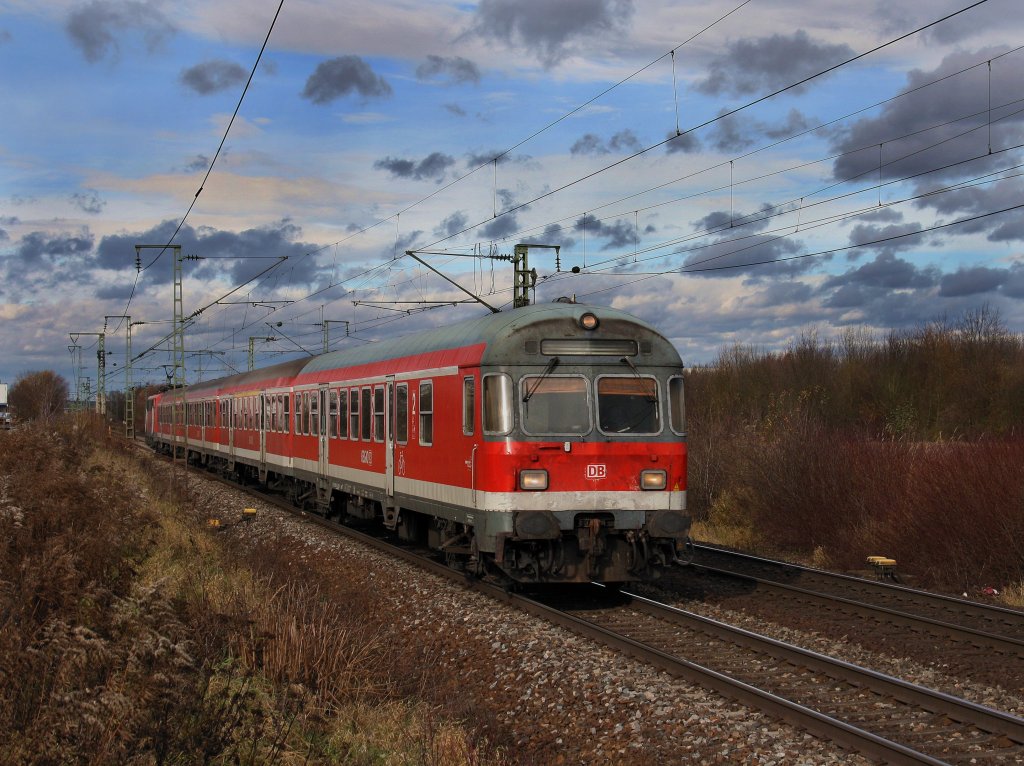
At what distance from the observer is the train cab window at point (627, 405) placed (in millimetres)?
11531

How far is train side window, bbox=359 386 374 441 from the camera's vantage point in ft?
54.1

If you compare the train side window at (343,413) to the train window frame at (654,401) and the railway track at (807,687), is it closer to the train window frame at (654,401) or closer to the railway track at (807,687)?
the railway track at (807,687)

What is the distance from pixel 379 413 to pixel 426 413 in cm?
255

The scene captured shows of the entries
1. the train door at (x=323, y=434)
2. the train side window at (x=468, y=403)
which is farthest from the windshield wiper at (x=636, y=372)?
the train door at (x=323, y=434)

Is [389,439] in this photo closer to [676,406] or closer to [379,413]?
[379,413]

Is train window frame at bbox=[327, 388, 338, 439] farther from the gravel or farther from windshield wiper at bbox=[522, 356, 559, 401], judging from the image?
windshield wiper at bbox=[522, 356, 559, 401]

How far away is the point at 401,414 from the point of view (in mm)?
14750

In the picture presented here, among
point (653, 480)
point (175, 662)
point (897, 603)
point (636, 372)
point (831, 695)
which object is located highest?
point (636, 372)

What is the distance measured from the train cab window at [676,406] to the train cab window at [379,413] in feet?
17.7

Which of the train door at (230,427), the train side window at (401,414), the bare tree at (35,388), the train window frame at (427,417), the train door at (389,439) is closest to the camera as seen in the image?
the train window frame at (427,417)

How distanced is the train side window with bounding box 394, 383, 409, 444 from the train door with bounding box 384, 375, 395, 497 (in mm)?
251

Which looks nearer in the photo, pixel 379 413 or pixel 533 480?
pixel 533 480

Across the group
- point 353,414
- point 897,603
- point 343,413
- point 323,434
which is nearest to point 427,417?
point 353,414

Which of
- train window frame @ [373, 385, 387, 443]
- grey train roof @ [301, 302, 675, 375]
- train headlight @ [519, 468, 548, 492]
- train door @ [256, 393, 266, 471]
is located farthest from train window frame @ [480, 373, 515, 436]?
train door @ [256, 393, 266, 471]
